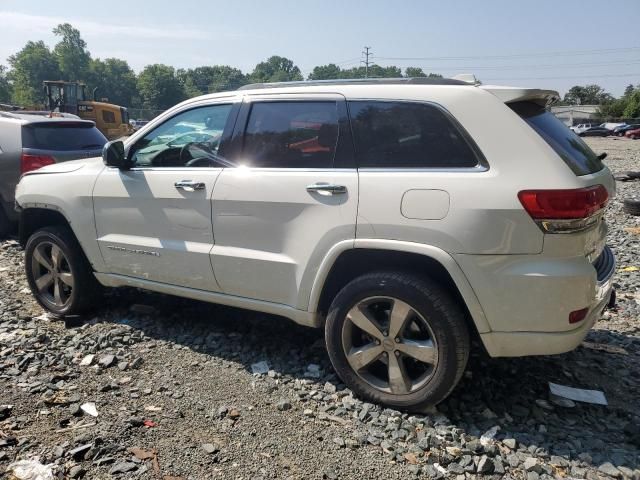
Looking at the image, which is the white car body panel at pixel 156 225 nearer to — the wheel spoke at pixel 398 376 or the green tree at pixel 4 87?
the wheel spoke at pixel 398 376

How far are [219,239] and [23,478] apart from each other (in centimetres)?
173

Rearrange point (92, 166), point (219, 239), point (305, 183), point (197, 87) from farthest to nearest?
1. point (197, 87)
2. point (92, 166)
3. point (219, 239)
4. point (305, 183)

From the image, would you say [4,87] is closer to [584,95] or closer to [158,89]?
[158,89]

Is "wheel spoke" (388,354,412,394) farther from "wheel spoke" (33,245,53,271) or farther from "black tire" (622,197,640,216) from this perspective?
"black tire" (622,197,640,216)

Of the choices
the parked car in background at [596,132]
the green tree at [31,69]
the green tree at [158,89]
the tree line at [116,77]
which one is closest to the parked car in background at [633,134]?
the parked car in background at [596,132]

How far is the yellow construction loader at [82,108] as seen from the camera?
25438mm

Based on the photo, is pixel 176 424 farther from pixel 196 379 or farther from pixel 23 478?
pixel 23 478

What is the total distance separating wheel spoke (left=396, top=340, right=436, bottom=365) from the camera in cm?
300

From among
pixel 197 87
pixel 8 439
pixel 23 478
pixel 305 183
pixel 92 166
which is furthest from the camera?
pixel 197 87

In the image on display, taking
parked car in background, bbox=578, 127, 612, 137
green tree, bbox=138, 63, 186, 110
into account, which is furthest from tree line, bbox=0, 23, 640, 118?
parked car in background, bbox=578, 127, 612, 137

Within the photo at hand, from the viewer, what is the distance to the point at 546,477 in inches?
104

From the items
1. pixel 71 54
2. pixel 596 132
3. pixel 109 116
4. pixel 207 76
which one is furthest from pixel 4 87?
pixel 596 132

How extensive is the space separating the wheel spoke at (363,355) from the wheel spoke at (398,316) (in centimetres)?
15

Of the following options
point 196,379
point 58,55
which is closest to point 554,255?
point 196,379
